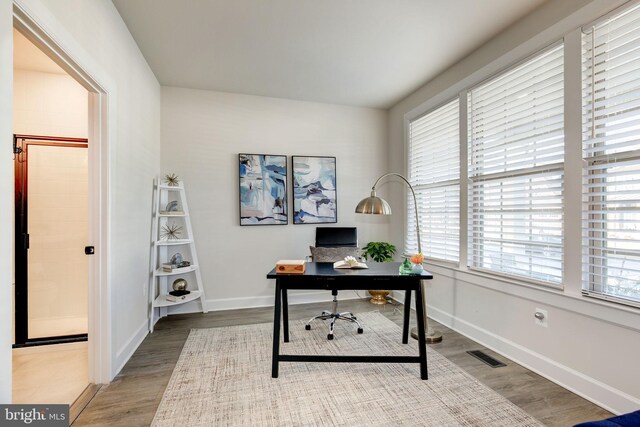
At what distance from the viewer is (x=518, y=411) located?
6.01 feet

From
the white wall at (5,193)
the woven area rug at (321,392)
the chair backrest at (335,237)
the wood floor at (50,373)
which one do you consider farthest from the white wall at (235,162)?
the white wall at (5,193)

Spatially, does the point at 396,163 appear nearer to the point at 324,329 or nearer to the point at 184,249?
the point at 324,329

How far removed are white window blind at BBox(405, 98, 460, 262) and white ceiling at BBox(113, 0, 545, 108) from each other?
520mm

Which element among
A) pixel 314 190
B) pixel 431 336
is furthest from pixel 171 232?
pixel 431 336

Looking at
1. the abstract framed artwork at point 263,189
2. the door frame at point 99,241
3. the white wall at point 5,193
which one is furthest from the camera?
the abstract framed artwork at point 263,189

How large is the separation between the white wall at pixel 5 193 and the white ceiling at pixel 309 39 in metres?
1.27

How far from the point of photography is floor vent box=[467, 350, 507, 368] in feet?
7.91

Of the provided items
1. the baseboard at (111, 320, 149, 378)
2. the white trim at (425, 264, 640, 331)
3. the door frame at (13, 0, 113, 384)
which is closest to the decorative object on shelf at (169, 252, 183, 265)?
the baseboard at (111, 320, 149, 378)

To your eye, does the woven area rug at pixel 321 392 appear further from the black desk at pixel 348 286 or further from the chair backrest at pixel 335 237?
the chair backrest at pixel 335 237

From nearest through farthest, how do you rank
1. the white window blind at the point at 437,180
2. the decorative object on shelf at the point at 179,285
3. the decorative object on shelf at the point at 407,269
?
the decorative object on shelf at the point at 407,269
the white window blind at the point at 437,180
the decorative object on shelf at the point at 179,285

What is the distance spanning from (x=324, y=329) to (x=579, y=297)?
2120 mm

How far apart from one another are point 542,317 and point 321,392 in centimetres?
173

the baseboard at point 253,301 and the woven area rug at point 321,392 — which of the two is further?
the baseboard at point 253,301

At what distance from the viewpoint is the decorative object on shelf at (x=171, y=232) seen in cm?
352
